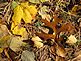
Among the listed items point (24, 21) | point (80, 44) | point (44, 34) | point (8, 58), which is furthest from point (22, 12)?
point (80, 44)

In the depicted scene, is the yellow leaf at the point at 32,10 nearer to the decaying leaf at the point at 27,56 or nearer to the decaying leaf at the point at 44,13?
the decaying leaf at the point at 44,13

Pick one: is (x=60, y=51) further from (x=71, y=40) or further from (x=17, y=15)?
(x=17, y=15)

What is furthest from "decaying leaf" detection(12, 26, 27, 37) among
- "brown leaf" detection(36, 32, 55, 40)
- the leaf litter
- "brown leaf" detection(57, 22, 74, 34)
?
"brown leaf" detection(57, 22, 74, 34)

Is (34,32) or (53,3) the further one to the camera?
(53,3)

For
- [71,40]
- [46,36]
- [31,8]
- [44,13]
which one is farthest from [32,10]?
[71,40]

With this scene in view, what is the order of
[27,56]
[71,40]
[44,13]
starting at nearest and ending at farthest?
1. [27,56]
2. [71,40]
3. [44,13]

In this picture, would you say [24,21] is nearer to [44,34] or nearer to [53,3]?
[44,34]

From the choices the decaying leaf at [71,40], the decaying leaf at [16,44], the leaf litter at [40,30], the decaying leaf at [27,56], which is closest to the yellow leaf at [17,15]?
the leaf litter at [40,30]

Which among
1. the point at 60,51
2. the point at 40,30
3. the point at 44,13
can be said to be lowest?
the point at 60,51
